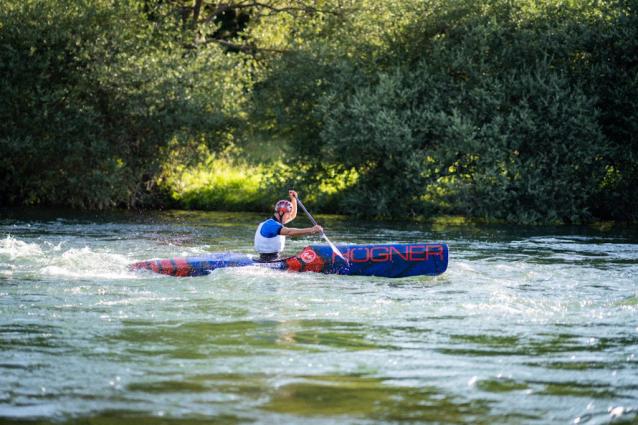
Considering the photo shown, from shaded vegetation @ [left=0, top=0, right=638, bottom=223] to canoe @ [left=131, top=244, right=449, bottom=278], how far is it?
923 cm

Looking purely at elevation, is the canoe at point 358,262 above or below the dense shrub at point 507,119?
A: below

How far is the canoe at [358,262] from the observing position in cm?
1099

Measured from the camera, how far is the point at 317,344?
6898 millimetres

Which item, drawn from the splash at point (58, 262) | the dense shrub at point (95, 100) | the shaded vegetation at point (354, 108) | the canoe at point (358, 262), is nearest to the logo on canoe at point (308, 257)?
the canoe at point (358, 262)

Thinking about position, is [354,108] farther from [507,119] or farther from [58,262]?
[58,262]

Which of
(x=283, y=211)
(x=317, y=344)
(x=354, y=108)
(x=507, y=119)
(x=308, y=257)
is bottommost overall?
(x=317, y=344)


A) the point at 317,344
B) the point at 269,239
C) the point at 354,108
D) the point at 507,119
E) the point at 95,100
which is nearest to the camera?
the point at 317,344

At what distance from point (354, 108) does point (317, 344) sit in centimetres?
1442

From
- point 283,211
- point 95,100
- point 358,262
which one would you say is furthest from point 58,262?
point 95,100

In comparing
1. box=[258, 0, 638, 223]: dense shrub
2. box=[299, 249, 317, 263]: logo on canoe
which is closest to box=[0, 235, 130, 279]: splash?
box=[299, 249, 317, 263]: logo on canoe

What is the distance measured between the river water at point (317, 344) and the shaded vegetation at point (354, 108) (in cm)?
788

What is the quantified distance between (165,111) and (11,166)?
4751mm

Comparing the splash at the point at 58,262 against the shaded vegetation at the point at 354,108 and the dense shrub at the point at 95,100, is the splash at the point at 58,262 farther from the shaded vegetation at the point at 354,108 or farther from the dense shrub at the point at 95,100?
the shaded vegetation at the point at 354,108

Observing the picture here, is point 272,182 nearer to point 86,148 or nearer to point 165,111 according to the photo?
point 165,111
